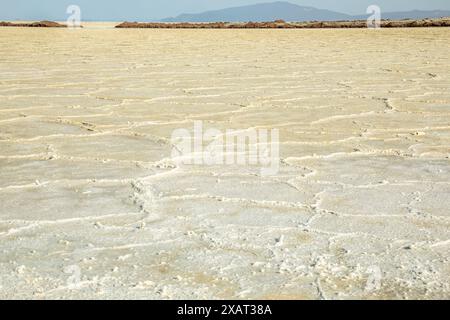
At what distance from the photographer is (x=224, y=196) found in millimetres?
2301

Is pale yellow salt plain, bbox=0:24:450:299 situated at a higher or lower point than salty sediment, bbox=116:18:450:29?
lower

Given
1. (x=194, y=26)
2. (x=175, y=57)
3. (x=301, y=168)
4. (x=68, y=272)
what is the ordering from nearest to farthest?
1. (x=68, y=272)
2. (x=301, y=168)
3. (x=175, y=57)
4. (x=194, y=26)

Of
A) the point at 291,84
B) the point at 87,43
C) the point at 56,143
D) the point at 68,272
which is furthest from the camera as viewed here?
the point at 87,43

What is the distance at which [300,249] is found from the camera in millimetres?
1806

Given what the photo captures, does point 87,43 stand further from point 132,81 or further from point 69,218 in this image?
point 69,218

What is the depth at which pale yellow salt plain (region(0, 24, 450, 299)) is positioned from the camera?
63.9 inches

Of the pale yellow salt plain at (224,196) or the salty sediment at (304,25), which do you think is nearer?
the pale yellow salt plain at (224,196)

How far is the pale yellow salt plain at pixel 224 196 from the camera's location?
1622 millimetres

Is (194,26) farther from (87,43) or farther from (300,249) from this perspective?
(300,249)

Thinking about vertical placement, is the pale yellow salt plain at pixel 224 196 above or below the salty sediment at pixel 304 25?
below

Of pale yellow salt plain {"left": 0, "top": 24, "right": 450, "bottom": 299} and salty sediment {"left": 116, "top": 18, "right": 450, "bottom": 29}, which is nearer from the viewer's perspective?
pale yellow salt plain {"left": 0, "top": 24, "right": 450, "bottom": 299}

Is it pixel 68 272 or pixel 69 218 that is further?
pixel 69 218

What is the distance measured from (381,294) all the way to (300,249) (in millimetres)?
315

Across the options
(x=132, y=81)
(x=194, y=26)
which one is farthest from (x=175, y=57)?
(x=194, y=26)
